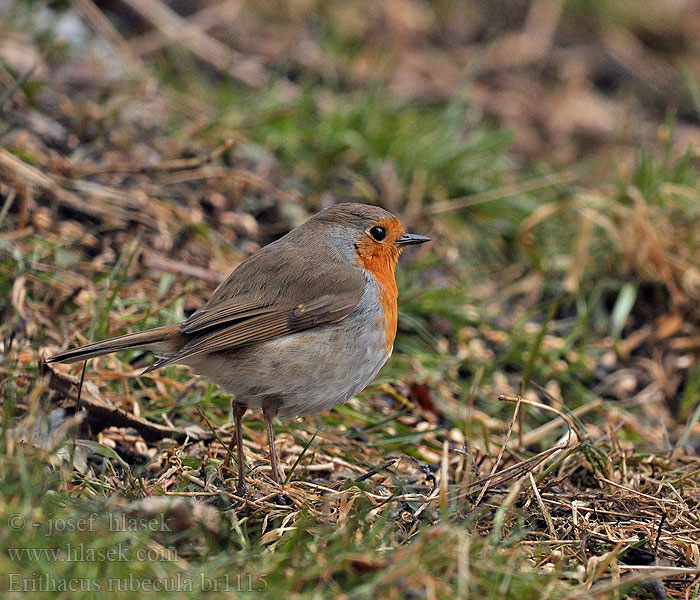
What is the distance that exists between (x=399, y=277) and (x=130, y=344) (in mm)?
2173

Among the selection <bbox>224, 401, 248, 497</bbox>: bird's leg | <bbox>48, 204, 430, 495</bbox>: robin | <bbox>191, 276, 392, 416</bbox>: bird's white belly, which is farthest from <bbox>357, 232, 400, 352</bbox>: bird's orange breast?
<bbox>224, 401, 248, 497</bbox>: bird's leg

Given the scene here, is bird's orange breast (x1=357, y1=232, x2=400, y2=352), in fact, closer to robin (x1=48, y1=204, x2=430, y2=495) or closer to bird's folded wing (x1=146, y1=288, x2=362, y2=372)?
robin (x1=48, y1=204, x2=430, y2=495)

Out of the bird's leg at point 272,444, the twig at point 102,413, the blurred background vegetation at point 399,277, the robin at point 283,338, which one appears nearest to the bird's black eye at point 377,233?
the robin at point 283,338

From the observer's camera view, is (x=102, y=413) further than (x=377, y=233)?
No

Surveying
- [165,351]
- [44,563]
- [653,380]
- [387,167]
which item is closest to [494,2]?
[387,167]

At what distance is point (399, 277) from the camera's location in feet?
16.3

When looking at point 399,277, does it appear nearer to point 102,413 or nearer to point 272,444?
point 272,444

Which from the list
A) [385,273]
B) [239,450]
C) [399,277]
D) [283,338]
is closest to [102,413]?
[239,450]

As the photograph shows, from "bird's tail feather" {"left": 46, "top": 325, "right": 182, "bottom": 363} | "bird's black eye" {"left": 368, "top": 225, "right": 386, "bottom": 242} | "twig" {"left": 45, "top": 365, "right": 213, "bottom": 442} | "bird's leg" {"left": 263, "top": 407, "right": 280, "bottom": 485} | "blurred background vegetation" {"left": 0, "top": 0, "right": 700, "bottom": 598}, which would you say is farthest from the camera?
"bird's black eye" {"left": 368, "top": 225, "right": 386, "bottom": 242}

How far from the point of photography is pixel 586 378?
15.9 feet

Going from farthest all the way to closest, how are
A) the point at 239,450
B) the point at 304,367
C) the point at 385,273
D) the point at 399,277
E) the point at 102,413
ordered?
the point at 399,277, the point at 385,273, the point at 102,413, the point at 304,367, the point at 239,450

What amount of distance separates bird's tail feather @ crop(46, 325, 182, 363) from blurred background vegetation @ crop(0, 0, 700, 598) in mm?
143

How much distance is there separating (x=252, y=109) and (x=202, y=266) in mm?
1593

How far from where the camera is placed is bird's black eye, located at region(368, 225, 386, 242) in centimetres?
360
